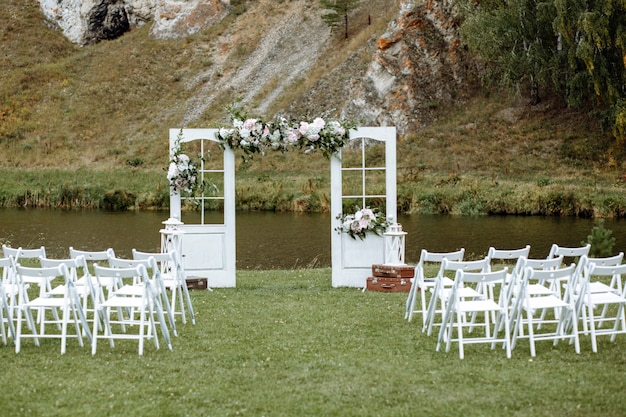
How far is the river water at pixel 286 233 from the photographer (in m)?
22.2

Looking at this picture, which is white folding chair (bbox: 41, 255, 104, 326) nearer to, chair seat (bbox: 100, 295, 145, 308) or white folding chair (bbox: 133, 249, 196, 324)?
chair seat (bbox: 100, 295, 145, 308)

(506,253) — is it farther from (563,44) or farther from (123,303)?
(563,44)

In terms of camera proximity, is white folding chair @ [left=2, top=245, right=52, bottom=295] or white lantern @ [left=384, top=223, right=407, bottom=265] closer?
white folding chair @ [left=2, top=245, right=52, bottom=295]

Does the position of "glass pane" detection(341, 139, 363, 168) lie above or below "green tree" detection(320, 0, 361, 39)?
below

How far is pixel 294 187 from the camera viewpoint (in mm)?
35656

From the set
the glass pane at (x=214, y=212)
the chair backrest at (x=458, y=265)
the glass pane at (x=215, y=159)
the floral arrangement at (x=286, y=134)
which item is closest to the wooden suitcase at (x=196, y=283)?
the floral arrangement at (x=286, y=134)

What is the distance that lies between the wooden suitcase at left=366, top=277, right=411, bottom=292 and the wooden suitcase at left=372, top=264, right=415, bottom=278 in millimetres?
64

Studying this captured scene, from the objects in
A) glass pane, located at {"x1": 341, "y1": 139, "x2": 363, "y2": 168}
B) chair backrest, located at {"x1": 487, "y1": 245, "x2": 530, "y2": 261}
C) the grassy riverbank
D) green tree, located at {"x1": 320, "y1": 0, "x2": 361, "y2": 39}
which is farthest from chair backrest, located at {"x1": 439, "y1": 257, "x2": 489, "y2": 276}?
green tree, located at {"x1": 320, "y1": 0, "x2": 361, "y2": 39}

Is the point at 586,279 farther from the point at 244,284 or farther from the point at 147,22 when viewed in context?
the point at 147,22

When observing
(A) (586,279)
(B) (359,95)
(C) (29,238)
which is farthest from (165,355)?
(B) (359,95)

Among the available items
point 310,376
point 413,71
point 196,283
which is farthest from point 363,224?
point 413,71

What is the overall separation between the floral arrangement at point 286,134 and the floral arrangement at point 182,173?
2.26 feet

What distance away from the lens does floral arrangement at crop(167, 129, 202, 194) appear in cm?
1454

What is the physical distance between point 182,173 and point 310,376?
7504mm
